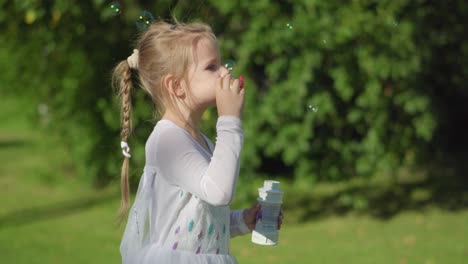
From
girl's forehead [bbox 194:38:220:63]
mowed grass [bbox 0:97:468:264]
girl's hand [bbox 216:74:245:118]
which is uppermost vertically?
girl's forehead [bbox 194:38:220:63]

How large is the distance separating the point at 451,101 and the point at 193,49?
882 centimetres

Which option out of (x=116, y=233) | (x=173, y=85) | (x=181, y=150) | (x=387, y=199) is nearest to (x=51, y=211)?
(x=116, y=233)

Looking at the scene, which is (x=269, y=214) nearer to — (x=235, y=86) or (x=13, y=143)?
(x=235, y=86)

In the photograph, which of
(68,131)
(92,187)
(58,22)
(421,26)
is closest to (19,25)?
(58,22)

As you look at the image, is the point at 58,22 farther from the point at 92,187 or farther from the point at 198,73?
the point at 198,73

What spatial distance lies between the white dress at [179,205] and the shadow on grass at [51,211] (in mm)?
5824

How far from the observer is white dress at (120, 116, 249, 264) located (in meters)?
2.46

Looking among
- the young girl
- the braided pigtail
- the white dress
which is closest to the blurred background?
the braided pigtail

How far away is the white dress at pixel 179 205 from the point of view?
2461mm

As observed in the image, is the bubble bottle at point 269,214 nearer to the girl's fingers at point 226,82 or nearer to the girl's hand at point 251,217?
the girl's hand at point 251,217

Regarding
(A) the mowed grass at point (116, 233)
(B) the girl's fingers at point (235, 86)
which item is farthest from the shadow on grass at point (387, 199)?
(B) the girl's fingers at point (235, 86)

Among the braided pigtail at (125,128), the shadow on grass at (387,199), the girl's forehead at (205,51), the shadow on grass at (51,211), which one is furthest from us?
the shadow on grass at (387,199)

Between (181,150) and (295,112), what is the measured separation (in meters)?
4.72

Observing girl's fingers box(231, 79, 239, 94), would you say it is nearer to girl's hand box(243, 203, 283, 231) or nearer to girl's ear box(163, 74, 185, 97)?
girl's ear box(163, 74, 185, 97)
